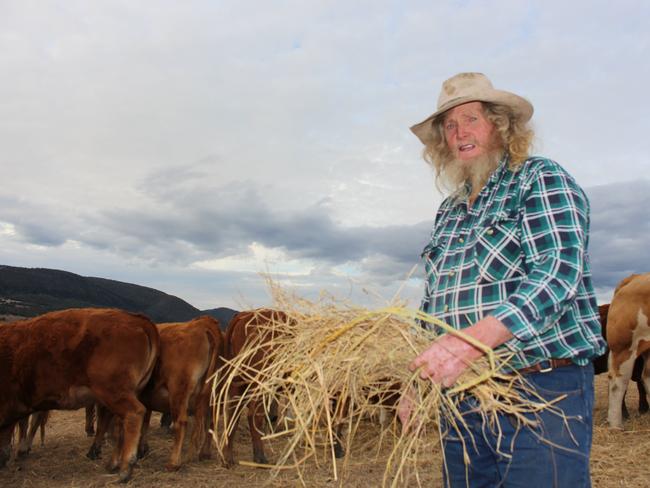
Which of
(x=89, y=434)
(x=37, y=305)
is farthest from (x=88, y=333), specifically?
(x=37, y=305)

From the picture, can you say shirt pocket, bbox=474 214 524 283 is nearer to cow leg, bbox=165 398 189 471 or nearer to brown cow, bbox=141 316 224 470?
brown cow, bbox=141 316 224 470

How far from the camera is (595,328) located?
2113mm

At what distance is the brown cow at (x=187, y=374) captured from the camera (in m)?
6.84

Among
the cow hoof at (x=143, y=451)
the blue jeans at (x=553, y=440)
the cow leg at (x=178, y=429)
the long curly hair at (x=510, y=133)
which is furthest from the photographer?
the cow hoof at (x=143, y=451)

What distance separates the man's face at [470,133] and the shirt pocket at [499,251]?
1.37 ft

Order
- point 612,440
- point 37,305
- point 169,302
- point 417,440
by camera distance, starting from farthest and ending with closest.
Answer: point 169,302 → point 37,305 → point 612,440 → point 417,440

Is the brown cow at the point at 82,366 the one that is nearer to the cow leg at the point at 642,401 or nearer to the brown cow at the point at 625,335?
the brown cow at the point at 625,335

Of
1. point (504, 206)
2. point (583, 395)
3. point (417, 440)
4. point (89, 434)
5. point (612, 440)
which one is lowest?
point (89, 434)

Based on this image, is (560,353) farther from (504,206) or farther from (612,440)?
(612,440)

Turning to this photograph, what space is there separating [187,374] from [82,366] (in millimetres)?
1257

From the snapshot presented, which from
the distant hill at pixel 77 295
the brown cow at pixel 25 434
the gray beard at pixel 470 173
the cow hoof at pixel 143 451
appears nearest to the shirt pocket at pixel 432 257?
the gray beard at pixel 470 173

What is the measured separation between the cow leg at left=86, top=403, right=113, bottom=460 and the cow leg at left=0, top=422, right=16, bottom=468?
978 mm

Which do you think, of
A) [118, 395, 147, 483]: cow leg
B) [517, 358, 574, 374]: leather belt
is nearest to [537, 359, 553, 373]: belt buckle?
[517, 358, 574, 374]: leather belt

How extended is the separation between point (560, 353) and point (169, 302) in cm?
3576
